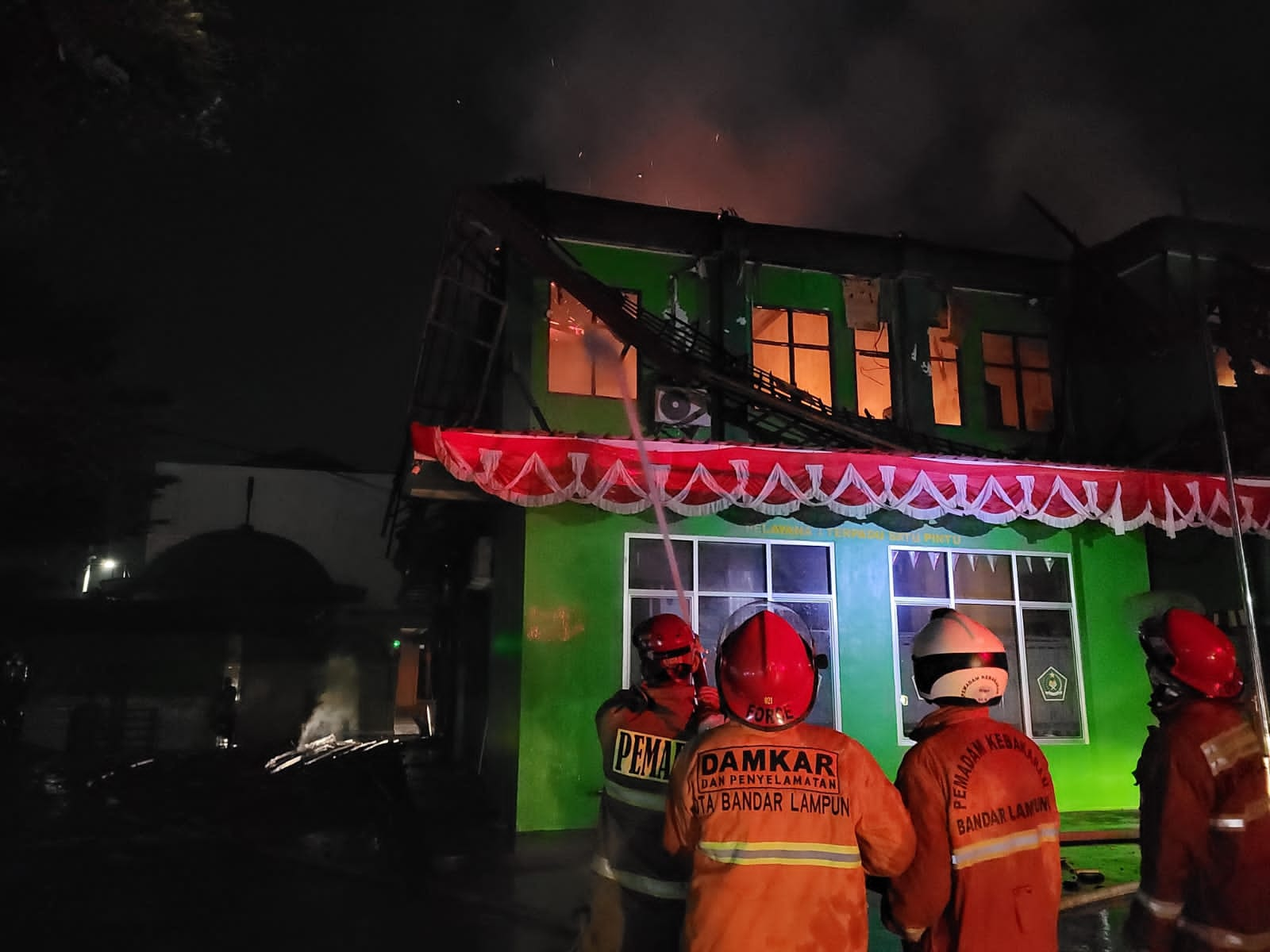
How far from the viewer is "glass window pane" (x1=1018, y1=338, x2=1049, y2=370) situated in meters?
13.7

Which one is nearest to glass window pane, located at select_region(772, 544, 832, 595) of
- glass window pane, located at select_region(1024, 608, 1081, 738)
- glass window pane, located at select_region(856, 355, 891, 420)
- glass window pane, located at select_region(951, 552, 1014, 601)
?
glass window pane, located at select_region(951, 552, 1014, 601)

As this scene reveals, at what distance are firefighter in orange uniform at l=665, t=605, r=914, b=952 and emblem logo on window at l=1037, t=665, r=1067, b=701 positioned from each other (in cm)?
897

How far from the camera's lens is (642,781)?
3.45 meters

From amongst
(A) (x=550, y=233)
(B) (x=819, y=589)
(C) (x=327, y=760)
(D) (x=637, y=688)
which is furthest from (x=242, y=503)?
(D) (x=637, y=688)

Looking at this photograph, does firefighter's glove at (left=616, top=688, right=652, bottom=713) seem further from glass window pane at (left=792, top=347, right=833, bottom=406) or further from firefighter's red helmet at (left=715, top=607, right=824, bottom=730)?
glass window pane at (left=792, top=347, right=833, bottom=406)

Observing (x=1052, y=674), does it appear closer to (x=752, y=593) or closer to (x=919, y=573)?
(x=919, y=573)

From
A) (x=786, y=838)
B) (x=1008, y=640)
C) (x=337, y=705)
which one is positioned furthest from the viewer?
(x=337, y=705)

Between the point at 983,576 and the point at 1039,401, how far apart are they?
426 cm

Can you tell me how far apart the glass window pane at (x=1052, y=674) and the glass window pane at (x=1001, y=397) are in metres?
3.63

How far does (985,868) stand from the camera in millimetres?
2715

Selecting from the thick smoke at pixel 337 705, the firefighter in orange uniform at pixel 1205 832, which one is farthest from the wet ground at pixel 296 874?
the thick smoke at pixel 337 705

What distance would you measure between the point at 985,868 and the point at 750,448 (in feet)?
20.8

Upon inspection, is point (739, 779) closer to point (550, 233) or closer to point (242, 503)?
point (550, 233)

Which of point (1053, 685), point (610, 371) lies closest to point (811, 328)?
point (610, 371)
